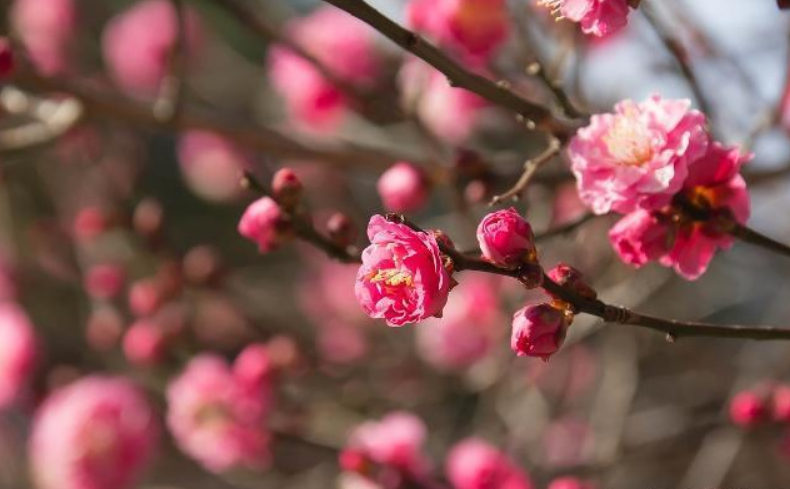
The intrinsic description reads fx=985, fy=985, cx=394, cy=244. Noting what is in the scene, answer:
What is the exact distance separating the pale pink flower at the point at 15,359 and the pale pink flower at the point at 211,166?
35.2 inches

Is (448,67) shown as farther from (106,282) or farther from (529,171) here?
(106,282)

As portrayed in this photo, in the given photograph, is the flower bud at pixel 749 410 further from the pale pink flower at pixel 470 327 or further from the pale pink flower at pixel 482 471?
the pale pink flower at pixel 470 327

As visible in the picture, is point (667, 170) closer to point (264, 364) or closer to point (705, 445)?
point (264, 364)

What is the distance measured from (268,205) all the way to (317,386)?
1.25 metres

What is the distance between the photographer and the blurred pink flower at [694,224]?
1127mm

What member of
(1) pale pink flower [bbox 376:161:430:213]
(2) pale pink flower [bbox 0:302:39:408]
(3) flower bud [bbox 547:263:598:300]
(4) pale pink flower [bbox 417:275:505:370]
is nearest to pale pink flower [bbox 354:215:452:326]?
(3) flower bud [bbox 547:263:598:300]

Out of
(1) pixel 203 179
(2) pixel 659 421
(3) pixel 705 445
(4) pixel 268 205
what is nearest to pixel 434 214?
(1) pixel 203 179

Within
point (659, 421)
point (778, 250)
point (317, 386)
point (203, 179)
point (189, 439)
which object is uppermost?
point (203, 179)

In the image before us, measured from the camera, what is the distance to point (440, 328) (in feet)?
9.18

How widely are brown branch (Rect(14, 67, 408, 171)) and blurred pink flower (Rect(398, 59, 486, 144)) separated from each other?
48cm

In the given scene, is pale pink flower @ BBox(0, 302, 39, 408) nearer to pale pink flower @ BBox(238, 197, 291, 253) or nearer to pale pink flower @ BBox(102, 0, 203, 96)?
pale pink flower @ BBox(102, 0, 203, 96)

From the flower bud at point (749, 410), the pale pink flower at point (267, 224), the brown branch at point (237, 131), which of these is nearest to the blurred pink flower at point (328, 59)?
the brown branch at point (237, 131)

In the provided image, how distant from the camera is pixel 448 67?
1104mm

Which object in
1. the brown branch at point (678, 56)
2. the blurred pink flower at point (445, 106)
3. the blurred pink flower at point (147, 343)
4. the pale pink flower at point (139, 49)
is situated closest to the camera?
the brown branch at point (678, 56)
